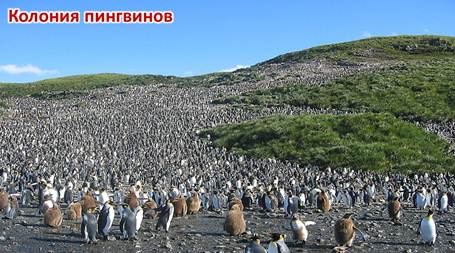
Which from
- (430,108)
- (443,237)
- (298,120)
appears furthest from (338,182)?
(430,108)

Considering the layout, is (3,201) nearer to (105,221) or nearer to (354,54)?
(105,221)

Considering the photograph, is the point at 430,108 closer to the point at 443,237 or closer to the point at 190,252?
the point at 443,237

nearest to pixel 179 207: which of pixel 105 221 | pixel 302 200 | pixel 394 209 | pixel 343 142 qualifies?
pixel 105 221

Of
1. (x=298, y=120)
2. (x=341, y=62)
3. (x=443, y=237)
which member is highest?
(x=341, y=62)

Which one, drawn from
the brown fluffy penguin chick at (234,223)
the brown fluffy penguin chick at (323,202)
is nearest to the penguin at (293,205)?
the brown fluffy penguin chick at (323,202)

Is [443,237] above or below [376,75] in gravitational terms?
below

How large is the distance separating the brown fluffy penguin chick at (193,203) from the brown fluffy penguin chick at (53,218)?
3.58 m

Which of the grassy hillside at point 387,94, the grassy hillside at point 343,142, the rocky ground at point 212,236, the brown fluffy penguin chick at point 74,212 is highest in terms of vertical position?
the grassy hillside at point 387,94

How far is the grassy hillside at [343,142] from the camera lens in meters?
25.2

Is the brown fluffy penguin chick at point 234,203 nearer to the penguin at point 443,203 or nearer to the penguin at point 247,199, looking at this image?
the penguin at point 247,199

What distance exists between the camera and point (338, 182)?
2030cm

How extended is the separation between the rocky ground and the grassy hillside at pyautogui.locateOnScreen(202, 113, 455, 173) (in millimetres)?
9684

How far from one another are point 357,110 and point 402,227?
88.8 feet

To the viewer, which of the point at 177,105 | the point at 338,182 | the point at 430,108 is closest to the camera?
the point at 338,182
